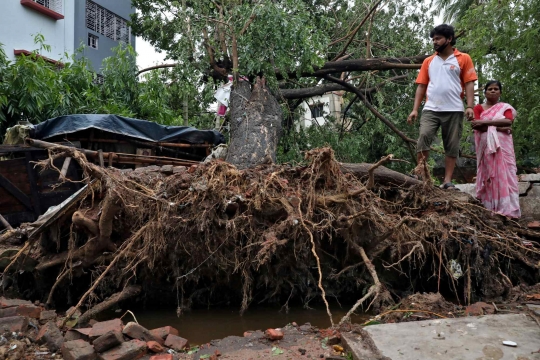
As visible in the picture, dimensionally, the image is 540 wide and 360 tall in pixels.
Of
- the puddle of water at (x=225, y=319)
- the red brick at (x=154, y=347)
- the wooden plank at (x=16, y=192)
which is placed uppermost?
the wooden plank at (x=16, y=192)

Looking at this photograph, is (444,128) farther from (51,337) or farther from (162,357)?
(51,337)

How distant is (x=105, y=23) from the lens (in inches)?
666

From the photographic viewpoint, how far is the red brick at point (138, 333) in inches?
120

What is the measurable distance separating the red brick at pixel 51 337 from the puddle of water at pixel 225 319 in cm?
96

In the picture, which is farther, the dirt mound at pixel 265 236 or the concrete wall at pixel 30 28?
the concrete wall at pixel 30 28

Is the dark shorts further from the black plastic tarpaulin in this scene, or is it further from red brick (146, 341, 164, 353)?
the black plastic tarpaulin

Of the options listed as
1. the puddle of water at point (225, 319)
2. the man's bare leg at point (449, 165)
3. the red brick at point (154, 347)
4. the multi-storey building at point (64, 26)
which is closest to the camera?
the red brick at point (154, 347)

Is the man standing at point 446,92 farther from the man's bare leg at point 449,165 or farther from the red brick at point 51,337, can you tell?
the red brick at point 51,337

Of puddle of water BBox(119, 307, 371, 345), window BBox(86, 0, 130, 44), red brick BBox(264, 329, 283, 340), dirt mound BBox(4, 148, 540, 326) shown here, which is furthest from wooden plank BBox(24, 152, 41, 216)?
window BBox(86, 0, 130, 44)

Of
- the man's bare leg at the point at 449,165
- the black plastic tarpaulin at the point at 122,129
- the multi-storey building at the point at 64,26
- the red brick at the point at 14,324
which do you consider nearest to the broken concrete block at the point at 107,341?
the red brick at the point at 14,324

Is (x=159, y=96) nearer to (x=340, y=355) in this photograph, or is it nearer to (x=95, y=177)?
(x=95, y=177)

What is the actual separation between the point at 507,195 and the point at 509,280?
36.7 inches

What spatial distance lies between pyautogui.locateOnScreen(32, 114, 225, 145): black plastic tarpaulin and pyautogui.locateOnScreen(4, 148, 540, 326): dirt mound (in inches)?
115

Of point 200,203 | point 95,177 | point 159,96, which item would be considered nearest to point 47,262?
point 95,177
